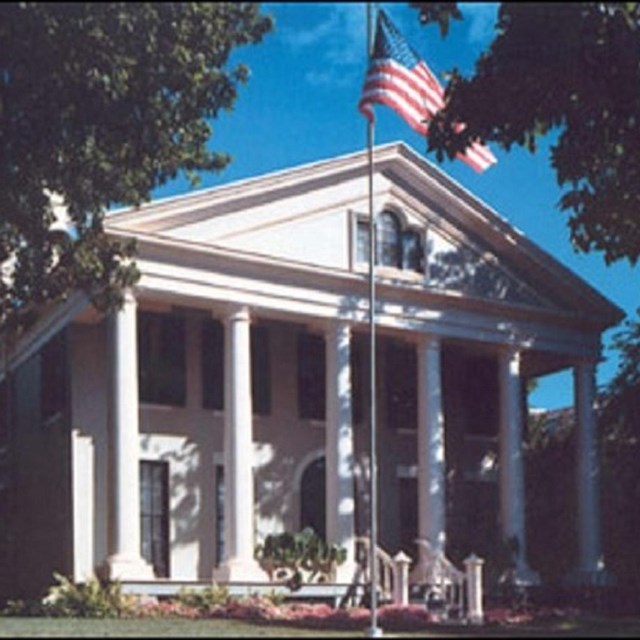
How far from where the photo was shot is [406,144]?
32.2 m

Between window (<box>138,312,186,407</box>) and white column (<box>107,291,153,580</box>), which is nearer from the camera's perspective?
white column (<box>107,291,153,580</box>)

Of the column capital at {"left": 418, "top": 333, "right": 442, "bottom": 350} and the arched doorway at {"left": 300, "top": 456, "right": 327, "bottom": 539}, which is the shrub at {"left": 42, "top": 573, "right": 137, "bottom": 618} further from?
the column capital at {"left": 418, "top": 333, "right": 442, "bottom": 350}

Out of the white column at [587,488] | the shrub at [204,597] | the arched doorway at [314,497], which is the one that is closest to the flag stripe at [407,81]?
the shrub at [204,597]

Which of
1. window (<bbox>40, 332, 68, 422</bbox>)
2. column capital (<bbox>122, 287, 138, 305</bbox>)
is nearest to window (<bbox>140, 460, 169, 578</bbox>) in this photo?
window (<bbox>40, 332, 68, 422</bbox>)

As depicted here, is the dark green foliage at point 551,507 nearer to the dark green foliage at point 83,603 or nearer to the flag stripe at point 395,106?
the dark green foliage at point 83,603

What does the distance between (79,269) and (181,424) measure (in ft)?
28.5

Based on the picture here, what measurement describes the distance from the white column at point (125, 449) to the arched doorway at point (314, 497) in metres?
5.84

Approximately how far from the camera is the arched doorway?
32531 millimetres

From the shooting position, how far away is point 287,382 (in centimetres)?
3275

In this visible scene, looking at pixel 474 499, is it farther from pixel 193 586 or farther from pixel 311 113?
pixel 311 113

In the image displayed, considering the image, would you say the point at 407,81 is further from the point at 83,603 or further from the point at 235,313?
the point at 83,603

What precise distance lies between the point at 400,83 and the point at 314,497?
512 inches

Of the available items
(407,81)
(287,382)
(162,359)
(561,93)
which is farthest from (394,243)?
(561,93)

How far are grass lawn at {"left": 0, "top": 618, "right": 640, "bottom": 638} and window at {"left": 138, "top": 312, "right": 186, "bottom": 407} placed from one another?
717cm
